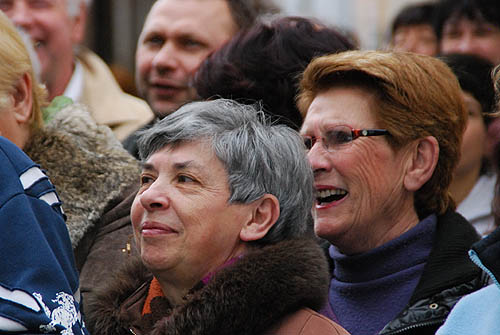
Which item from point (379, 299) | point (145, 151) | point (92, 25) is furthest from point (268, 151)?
point (92, 25)

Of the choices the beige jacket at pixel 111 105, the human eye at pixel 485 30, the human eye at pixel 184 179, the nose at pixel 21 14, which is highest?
the human eye at pixel 184 179

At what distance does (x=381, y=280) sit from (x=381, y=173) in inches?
15.6

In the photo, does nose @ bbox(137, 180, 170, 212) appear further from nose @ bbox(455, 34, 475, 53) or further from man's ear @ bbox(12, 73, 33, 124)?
nose @ bbox(455, 34, 475, 53)

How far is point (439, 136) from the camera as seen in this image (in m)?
3.81

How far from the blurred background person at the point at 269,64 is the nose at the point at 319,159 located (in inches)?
13.1

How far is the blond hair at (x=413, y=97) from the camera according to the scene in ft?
12.3

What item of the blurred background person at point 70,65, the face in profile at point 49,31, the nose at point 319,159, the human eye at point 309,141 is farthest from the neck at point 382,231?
the face in profile at point 49,31

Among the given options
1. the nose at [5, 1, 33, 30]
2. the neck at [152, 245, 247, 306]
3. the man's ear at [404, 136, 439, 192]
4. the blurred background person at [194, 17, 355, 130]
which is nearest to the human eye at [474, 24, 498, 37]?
the blurred background person at [194, 17, 355, 130]

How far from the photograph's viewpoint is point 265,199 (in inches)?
130

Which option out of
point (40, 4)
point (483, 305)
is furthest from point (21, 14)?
point (483, 305)

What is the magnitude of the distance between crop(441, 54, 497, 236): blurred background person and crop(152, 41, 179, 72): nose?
1.32m

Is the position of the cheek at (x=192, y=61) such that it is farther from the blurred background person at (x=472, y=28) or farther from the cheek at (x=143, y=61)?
the blurred background person at (x=472, y=28)

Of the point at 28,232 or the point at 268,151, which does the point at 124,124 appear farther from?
the point at 28,232

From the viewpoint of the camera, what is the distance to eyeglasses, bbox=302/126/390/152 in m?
3.75
